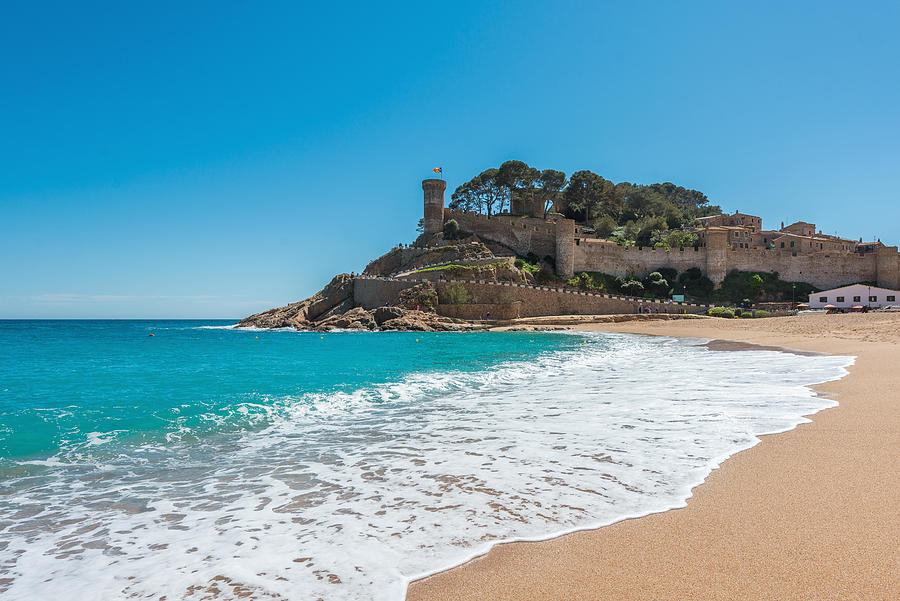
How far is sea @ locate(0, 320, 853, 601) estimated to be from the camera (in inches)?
125

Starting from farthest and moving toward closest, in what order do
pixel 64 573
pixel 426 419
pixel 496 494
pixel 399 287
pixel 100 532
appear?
pixel 399 287 < pixel 426 419 < pixel 496 494 < pixel 100 532 < pixel 64 573

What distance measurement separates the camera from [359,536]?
11.5ft

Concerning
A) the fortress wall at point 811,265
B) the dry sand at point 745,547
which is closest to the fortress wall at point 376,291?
the fortress wall at point 811,265

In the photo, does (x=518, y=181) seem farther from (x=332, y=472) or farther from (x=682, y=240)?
(x=332, y=472)

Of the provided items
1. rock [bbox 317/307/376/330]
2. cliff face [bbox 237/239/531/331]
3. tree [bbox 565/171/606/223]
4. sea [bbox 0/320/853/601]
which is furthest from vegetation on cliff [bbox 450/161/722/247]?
sea [bbox 0/320/853/601]

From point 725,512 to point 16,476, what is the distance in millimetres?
6776

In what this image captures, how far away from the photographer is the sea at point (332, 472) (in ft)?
10.4

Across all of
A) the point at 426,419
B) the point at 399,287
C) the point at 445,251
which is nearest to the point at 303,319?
the point at 399,287

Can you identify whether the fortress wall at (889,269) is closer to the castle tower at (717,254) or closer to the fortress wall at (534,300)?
the castle tower at (717,254)

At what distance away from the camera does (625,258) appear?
54.3 metres

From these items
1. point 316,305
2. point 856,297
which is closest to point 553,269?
point 316,305

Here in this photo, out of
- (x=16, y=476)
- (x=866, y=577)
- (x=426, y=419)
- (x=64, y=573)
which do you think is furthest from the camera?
(x=426, y=419)

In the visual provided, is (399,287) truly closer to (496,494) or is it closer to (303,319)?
(303,319)

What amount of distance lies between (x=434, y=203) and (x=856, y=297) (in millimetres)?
41908
